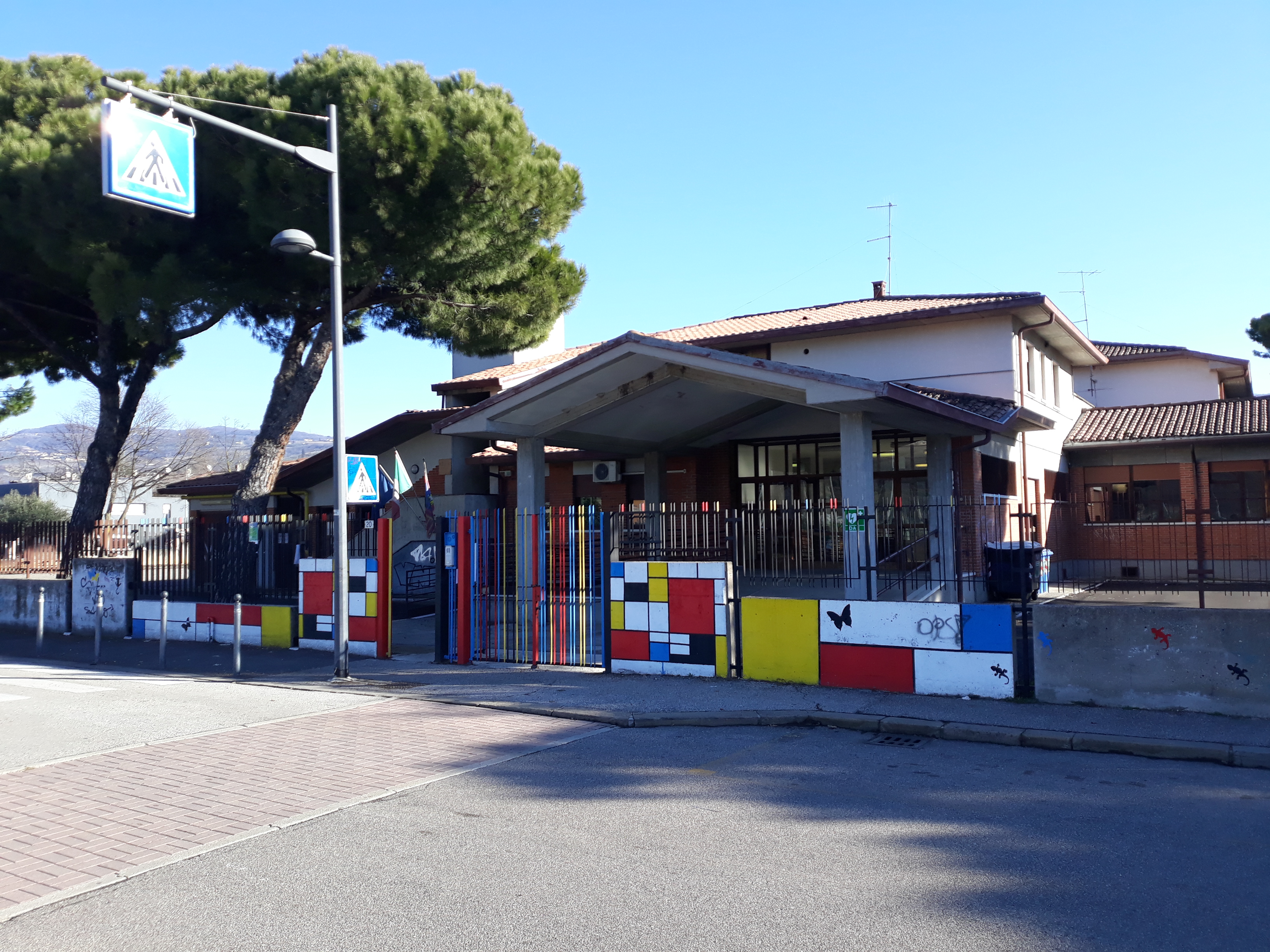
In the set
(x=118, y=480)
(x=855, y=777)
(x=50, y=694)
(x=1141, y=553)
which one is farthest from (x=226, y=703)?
(x=118, y=480)

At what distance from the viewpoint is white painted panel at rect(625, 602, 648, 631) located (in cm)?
1178

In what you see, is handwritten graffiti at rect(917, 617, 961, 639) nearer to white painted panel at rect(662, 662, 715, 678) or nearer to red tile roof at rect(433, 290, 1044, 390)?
white painted panel at rect(662, 662, 715, 678)

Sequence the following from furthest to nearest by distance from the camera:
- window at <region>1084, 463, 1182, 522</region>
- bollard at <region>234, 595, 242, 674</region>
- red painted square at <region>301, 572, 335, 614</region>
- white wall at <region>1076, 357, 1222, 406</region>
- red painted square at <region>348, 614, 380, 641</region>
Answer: white wall at <region>1076, 357, 1222, 406</region>
window at <region>1084, 463, 1182, 522</region>
red painted square at <region>301, 572, 335, 614</region>
red painted square at <region>348, 614, 380, 641</region>
bollard at <region>234, 595, 242, 674</region>

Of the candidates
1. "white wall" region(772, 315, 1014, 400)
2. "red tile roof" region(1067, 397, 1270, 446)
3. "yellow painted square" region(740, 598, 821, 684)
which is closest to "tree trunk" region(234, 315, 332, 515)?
"white wall" region(772, 315, 1014, 400)

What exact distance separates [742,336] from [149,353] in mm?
13728

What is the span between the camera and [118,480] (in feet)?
177

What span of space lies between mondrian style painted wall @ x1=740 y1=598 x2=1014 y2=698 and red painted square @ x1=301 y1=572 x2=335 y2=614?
6881mm

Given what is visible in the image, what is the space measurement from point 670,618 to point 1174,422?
17742 mm

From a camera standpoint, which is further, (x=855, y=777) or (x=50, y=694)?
(x=50, y=694)

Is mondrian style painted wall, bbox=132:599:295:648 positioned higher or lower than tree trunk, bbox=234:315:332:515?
lower

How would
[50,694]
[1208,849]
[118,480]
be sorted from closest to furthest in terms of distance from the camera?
[1208,849], [50,694], [118,480]

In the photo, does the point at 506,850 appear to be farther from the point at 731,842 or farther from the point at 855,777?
the point at 855,777

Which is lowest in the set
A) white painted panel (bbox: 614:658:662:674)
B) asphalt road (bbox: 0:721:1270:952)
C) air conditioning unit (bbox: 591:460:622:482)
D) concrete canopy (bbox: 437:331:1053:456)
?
asphalt road (bbox: 0:721:1270:952)

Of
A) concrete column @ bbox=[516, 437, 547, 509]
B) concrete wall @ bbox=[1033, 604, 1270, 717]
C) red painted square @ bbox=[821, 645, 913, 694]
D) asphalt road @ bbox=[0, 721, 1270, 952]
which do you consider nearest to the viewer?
asphalt road @ bbox=[0, 721, 1270, 952]
